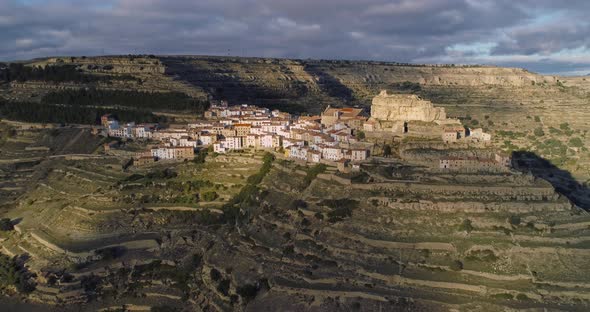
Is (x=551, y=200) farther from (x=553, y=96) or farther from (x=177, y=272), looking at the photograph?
(x=553, y=96)

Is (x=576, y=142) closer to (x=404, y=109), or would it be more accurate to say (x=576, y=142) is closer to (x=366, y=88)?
(x=404, y=109)

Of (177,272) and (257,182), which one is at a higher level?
(257,182)

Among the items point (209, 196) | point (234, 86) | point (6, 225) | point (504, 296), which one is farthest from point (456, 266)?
point (234, 86)

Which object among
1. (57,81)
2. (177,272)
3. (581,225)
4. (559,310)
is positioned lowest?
(177,272)

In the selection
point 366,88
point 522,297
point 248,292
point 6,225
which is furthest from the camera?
point 366,88

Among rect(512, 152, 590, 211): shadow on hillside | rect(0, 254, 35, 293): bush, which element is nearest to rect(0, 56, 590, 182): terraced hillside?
rect(512, 152, 590, 211): shadow on hillside

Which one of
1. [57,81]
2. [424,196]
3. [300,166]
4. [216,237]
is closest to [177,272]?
[216,237]
